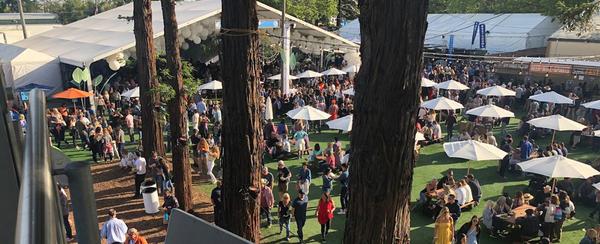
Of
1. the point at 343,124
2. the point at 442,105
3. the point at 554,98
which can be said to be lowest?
the point at 343,124

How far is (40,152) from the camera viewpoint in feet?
3.95

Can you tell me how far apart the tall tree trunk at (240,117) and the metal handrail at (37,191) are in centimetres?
439

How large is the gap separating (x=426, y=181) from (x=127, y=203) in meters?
8.34

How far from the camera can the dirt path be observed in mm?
10789

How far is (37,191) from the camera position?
106cm

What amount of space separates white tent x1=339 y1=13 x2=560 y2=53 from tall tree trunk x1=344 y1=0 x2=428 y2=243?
92.6 feet

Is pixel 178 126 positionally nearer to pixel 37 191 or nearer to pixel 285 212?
pixel 285 212

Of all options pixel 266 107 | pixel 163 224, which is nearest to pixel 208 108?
pixel 266 107

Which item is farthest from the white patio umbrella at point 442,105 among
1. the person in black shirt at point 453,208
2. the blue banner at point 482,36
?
the blue banner at point 482,36

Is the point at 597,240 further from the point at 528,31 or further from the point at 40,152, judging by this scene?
the point at 528,31

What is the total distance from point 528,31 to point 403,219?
109 feet

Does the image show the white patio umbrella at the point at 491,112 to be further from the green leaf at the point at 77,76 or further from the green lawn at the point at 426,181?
the green leaf at the point at 77,76

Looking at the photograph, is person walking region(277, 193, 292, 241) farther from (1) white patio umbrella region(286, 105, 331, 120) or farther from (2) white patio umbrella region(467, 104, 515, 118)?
(2) white patio umbrella region(467, 104, 515, 118)

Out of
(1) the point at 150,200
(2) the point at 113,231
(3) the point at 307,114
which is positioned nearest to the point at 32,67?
(3) the point at 307,114
